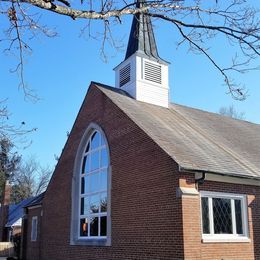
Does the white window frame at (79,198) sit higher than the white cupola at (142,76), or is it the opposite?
the white cupola at (142,76)

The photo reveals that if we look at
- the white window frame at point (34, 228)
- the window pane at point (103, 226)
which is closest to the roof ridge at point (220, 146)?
the window pane at point (103, 226)

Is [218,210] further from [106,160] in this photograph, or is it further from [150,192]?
[106,160]

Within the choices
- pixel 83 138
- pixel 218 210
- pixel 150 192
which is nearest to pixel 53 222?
pixel 83 138

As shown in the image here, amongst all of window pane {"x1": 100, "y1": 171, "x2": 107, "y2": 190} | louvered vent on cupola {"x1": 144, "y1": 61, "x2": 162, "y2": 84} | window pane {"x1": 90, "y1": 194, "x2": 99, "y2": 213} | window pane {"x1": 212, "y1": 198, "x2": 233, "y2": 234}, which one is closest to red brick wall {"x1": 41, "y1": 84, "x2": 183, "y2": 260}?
window pane {"x1": 100, "y1": 171, "x2": 107, "y2": 190}

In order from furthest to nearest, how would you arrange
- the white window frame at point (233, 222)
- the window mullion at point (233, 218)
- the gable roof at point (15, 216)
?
the gable roof at point (15, 216), the window mullion at point (233, 218), the white window frame at point (233, 222)

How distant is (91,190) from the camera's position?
19.1 metres

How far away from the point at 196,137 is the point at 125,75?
613 centimetres

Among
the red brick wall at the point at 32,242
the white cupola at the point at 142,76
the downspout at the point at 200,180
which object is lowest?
the red brick wall at the point at 32,242

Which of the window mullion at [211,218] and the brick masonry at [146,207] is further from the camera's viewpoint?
the window mullion at [211,218]

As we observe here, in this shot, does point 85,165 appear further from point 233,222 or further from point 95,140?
point 233,222

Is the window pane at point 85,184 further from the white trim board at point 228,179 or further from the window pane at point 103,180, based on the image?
the white trim board at point 228,179

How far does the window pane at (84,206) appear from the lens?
19100 millimetres

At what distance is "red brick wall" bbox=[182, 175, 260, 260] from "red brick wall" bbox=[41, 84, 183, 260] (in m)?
0.28

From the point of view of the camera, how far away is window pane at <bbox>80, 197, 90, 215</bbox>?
19.1m
